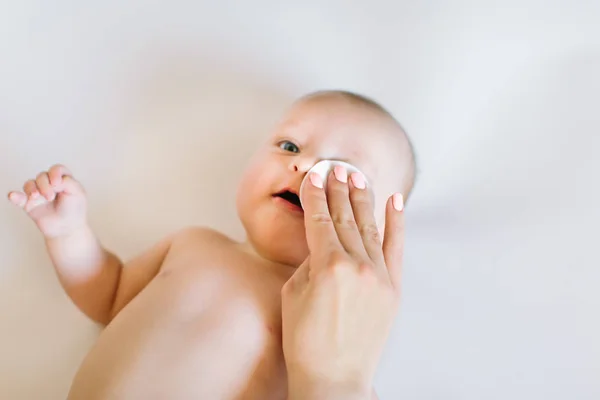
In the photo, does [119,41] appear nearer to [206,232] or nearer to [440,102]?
[206,232]

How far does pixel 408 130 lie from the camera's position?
116cm

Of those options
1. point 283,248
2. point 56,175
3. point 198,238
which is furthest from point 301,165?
point 56,175

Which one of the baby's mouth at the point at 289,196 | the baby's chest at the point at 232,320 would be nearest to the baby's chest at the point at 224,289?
the baby's chest at the point at 232,320

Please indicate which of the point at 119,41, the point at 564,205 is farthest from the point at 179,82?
the point at 564,205

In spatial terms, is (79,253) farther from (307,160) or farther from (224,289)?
(307,160)

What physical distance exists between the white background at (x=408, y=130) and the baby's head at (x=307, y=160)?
0.22 metres

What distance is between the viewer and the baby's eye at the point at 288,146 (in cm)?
91

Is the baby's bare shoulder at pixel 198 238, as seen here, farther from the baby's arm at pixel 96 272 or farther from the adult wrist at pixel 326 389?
the adult wrist at pixel 326 389

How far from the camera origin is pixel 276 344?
821 mm

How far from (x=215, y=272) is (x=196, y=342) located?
0.12 m

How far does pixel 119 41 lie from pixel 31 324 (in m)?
0.55

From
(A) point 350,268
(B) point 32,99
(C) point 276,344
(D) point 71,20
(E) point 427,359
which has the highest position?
(D) point 71,20

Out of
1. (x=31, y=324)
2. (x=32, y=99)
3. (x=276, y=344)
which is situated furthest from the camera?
(x=32, y=99)

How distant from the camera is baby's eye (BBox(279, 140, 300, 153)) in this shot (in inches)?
35.8
